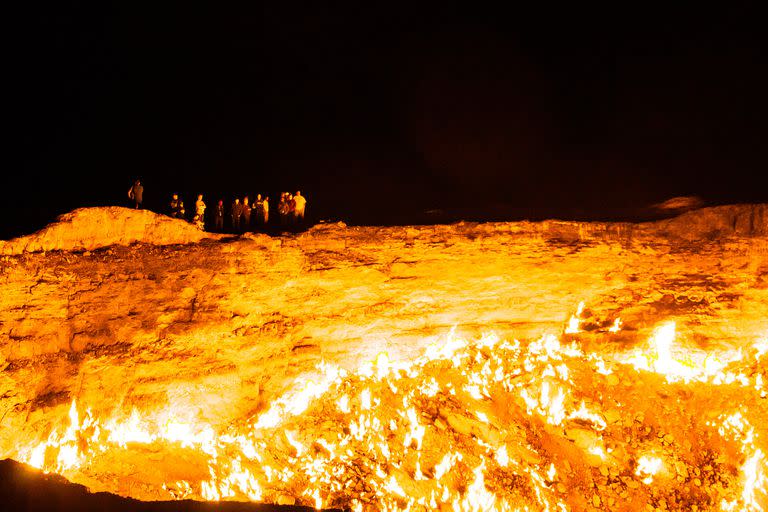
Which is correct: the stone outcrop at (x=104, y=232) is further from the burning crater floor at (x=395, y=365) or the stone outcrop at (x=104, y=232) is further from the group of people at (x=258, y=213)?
the group of people at (x=258, y=213)

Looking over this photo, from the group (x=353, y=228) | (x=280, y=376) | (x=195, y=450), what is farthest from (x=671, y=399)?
(x=195, y=450)

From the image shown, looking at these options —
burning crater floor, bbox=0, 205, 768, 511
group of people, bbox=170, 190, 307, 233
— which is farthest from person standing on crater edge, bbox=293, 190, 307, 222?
burning crater floor, bbox=0, 205, 768, 511

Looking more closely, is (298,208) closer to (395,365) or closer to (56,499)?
(395,365)

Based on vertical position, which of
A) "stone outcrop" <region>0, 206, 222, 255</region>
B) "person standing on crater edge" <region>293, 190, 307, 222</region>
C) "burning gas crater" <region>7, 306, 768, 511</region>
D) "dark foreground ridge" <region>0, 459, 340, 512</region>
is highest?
"person standing on crater edge" <region>293, 190, 307, 222</region>

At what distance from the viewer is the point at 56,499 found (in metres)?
5.20

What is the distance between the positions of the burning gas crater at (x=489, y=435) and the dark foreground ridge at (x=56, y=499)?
5.90 metres

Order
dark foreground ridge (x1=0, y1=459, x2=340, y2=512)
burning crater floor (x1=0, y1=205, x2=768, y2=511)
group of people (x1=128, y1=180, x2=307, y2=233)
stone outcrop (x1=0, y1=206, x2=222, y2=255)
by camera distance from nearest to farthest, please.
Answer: dark foreground ridge (x1=0, y1=459, x2=340, y2=512)
stone outcrop (x1=0, y1=206, x2=222, y2=255)
burning crater floor (x1=0, y1=205, x2=768, y2=511)
group of people (x1=128, y1=180, x2=307, y2=233)

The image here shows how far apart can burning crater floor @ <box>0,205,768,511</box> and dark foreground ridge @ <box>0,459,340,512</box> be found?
5.87 m

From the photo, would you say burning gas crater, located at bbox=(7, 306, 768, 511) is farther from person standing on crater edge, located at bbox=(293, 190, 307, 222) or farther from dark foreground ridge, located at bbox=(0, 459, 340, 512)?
dark foreground ridge, located at bbox=(0, 459, 340, 512)

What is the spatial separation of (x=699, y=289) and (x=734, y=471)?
434 cm

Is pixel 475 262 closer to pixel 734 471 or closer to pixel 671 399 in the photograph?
pixel 671 399

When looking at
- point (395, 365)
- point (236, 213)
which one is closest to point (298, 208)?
point (236, 213)

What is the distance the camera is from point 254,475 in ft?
37.2

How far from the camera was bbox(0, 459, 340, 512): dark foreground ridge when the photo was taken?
5.12 metres
